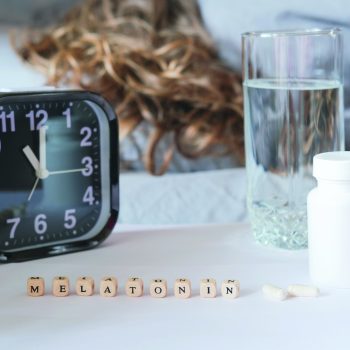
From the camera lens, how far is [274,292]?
0.67 meters

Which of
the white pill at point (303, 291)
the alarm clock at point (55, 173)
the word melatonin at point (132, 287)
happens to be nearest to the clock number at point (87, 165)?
the alarm clock at point (55, 173)

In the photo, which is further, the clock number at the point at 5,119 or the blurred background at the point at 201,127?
the blurred background at the point at 201,127

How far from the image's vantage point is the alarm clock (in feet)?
2.52

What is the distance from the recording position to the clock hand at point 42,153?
2.57 ft

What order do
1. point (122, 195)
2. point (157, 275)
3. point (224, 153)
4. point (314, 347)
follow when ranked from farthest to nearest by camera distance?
point (224, 153) < point (122, 195) < point (157, 275) < point (314, 347)

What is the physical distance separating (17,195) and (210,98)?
0.46m

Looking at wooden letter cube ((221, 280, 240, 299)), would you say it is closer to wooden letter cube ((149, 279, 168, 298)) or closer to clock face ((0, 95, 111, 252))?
wooden letter cube ((149, 279, 168, 298))

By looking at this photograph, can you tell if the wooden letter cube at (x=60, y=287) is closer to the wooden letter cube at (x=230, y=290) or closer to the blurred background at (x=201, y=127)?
the wooden letter cube at (x=230, y=290)

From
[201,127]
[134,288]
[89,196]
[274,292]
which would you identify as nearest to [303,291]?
[274,292]

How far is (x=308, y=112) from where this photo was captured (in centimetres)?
81

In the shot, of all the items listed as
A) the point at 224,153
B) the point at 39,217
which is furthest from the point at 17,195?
the point at 224,153

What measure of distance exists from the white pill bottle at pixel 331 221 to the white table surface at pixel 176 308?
0.06 feet

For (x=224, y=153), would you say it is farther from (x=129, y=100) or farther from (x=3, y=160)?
(x=3, y=160)

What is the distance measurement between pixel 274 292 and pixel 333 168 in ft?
0.37
